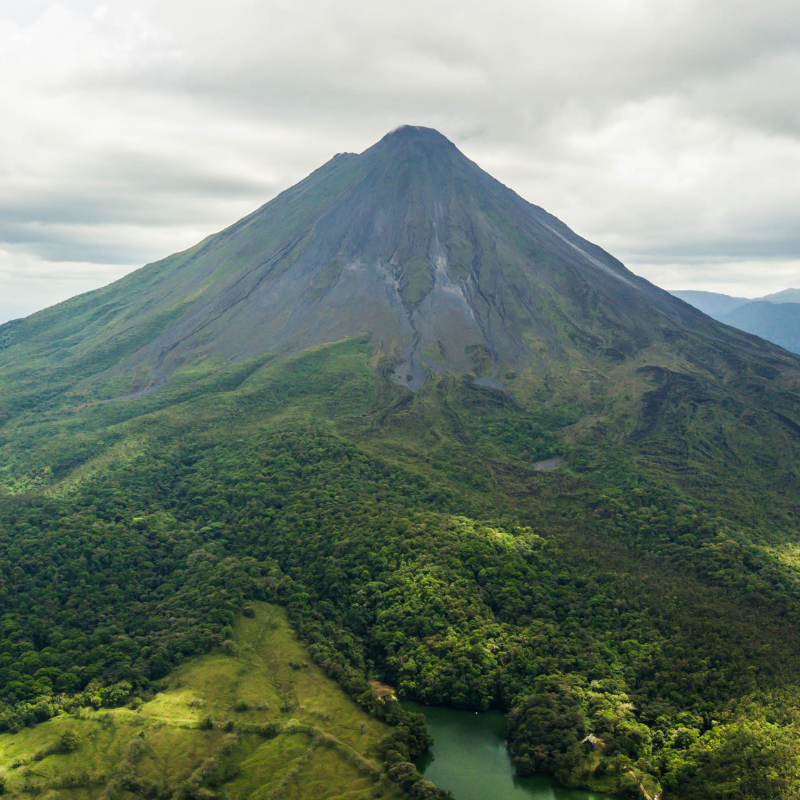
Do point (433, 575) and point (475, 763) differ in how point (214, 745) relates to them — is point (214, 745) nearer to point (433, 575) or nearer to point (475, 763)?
point (475, 763)

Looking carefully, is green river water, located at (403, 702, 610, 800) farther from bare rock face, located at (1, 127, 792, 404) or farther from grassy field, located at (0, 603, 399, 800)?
bare rock face, located at (1, 127, 792, 404)

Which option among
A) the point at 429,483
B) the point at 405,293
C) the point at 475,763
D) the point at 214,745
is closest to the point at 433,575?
the point at 475,763

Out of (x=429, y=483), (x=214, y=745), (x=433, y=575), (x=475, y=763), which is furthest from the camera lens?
(x=429, y=483)

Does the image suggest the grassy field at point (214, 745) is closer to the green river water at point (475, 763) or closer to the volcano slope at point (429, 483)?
the volcano slope at point (429, 483)

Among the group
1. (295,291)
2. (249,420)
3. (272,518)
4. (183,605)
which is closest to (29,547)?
(183,605)

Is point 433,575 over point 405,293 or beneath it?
beneath

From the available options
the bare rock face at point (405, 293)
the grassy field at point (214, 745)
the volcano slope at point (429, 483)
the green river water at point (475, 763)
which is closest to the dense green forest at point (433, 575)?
the volcano slope at point (429, 483)

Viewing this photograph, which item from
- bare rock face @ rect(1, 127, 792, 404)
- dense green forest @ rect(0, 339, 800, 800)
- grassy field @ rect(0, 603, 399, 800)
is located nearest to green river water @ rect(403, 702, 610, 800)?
dense green forest @ rect(0, 339, 800, 800)
